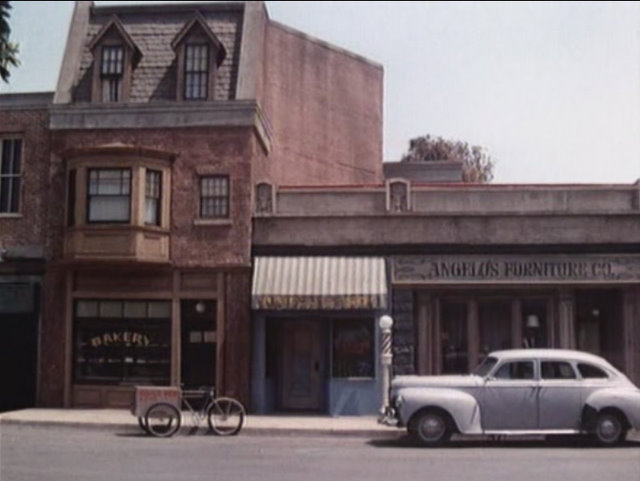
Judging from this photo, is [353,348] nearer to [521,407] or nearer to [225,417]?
[225,417]

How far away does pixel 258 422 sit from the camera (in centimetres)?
2103

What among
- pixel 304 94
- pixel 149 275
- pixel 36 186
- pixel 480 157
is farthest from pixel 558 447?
pixel 480 157

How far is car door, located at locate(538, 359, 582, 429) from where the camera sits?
1783cm

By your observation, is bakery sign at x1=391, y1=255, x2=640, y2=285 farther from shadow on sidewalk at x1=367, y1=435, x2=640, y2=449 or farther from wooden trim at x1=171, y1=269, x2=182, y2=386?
wooden trim at x1=171, y1=269, x2=182, y2=386

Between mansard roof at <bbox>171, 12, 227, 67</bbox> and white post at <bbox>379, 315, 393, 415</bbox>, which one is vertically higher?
mansard roof at <bbox>171, 12, 227, 67</bbox>

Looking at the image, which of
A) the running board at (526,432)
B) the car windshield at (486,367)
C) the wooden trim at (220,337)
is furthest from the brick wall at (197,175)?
the running board at (526,432)

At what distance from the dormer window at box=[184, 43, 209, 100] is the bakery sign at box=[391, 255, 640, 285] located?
6978 mm

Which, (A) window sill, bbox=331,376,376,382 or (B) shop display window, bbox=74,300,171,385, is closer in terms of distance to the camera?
(A) window sill, bbox=331,376,376,382

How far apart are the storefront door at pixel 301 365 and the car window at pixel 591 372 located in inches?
306

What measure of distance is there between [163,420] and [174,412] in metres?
0.38

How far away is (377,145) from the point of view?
119 ft

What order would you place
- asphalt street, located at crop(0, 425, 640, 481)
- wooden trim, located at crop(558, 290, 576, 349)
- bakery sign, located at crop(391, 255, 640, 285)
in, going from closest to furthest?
asphalt street, located at crop(0, 425, 640, 481)
bakery sign, located at crop(391, 255, 640, 285)
wooden trim, located at crop(558, 290, 576, 349)

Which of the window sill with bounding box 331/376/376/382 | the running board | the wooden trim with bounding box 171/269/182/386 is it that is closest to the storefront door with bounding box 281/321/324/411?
the window sill with bounding box 331/376/376/382

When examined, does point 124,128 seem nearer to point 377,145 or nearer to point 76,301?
point 76,301
